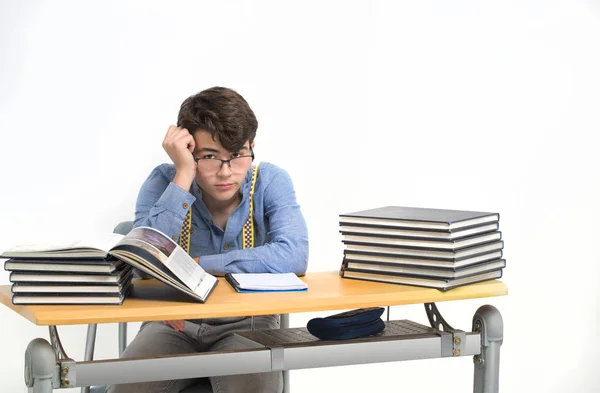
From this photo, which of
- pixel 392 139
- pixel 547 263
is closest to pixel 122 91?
pixel 392 139

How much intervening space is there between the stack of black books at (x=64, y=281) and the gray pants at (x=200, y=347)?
0.35 metres

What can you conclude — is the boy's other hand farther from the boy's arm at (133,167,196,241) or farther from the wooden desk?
the boy's arm at (133,167,196,241)

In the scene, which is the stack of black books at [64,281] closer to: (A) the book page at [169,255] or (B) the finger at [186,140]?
(A) the book page at [169,255]

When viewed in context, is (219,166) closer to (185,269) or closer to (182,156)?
(182,156)

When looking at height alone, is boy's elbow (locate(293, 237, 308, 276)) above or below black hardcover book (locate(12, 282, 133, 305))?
above

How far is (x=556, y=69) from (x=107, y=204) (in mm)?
2280

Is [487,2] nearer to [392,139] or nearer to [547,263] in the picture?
[392,139]

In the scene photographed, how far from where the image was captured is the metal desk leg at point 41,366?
196cm

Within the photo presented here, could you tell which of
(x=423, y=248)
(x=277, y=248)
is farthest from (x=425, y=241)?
(x=277, y=248)

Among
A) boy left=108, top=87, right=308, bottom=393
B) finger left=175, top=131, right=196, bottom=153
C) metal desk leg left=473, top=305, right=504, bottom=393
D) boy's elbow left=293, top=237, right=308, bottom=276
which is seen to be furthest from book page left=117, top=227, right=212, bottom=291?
metal desk leg left=473, top=305, right=504, bottom=393

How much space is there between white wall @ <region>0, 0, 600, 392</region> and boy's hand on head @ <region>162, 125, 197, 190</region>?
104 cm

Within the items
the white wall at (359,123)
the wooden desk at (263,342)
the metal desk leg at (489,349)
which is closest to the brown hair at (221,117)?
the wooden desk at (263,342)

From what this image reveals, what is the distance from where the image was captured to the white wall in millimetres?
3555

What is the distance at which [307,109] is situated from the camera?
3922mm
